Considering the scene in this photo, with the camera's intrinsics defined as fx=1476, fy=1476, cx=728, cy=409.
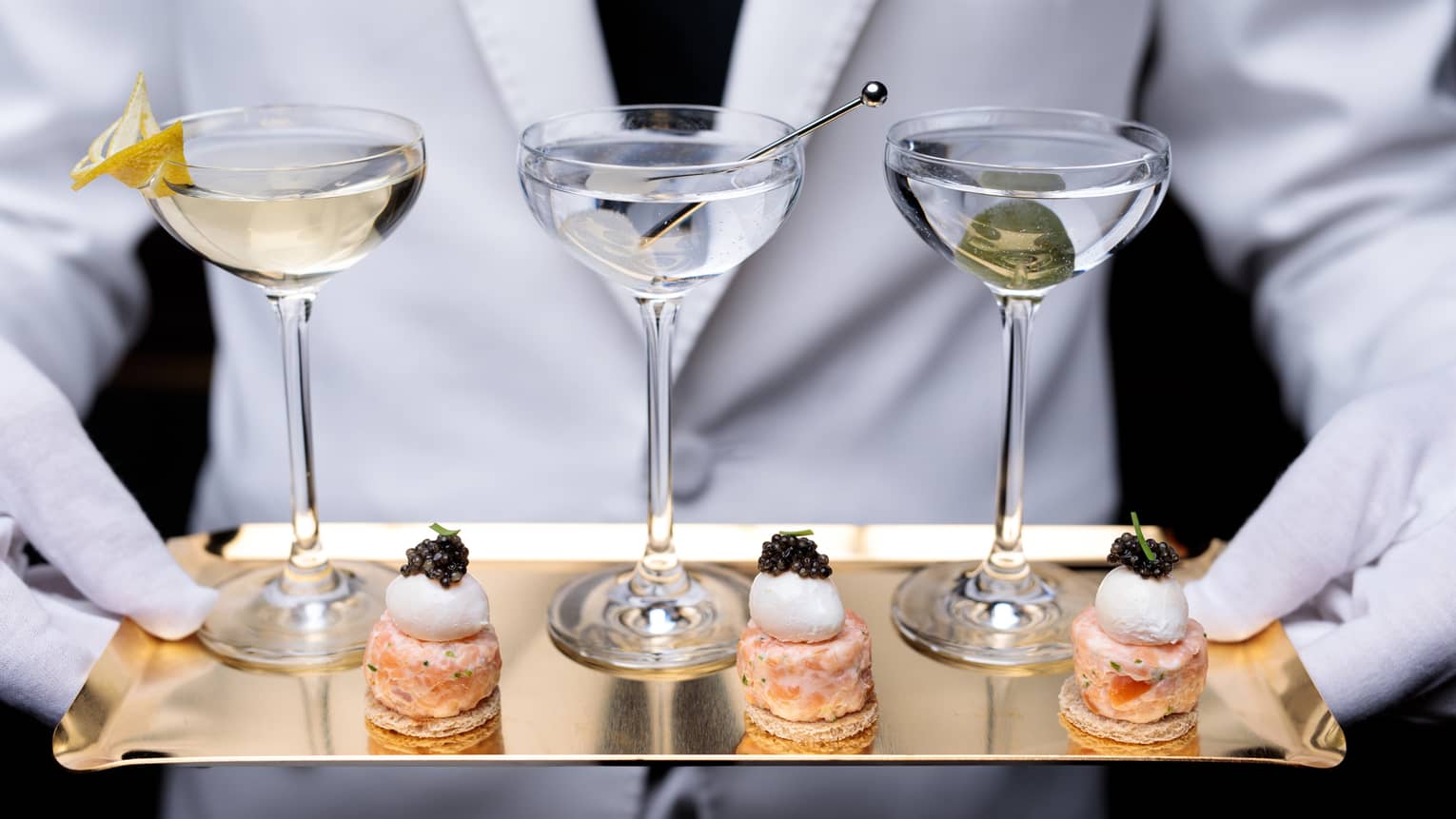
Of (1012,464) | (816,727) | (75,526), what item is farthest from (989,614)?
(75,526)

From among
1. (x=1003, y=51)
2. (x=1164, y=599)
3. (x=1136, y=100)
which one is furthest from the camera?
(x=1136, y=100)

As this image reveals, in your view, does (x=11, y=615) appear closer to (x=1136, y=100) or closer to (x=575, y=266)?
(x=575, y=266)

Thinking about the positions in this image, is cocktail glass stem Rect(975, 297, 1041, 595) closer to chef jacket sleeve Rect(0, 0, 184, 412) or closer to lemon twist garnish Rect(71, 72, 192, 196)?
lemon twist garnish Rect(71, 72, 192, 196)

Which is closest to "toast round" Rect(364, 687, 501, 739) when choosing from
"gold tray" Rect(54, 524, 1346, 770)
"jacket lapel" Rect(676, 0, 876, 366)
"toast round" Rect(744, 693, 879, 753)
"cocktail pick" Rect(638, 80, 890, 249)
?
"gold tray" Rect(54, 524, 1346, 770)

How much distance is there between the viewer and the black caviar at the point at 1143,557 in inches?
30.9

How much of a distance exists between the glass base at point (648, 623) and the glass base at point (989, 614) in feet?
0.37

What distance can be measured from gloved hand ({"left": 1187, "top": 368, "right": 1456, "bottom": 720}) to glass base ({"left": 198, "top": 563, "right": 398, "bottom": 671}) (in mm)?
525

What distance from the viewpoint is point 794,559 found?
0.79 meters

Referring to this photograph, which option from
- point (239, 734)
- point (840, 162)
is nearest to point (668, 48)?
point (840, 162)

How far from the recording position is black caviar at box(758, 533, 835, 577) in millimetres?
789

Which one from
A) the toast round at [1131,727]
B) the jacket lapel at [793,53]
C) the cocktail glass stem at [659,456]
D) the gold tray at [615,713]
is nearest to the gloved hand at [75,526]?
the gold tray at [615,713]

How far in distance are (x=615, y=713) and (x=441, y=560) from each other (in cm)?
13

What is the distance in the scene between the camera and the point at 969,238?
2.76 ft

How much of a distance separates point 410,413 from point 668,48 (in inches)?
14.5
